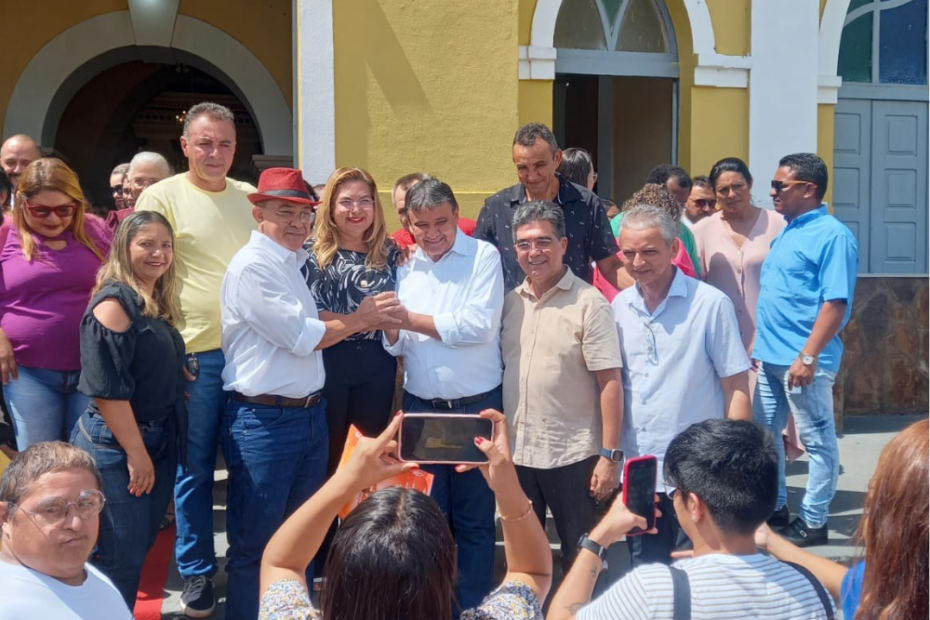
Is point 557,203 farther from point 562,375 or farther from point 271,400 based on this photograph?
point 271,400

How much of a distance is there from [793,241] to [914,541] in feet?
10.7

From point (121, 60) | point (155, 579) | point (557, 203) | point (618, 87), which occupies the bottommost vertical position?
point (155, 579)

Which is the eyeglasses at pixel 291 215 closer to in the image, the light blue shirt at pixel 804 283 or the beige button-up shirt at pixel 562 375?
the beige button-up shirt at pixel 562 375

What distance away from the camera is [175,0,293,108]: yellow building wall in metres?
9.71

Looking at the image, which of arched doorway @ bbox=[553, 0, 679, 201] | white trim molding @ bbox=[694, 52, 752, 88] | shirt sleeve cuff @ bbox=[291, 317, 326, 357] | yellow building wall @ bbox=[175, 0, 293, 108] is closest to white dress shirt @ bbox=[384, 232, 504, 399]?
shirt sleeve cuff @ bbox=[291, 317, 326, 357]

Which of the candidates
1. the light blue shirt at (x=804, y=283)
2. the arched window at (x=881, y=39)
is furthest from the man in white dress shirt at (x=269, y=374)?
the arched window at (x=881, y=39)

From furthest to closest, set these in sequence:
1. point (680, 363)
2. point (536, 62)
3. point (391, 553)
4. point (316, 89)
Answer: point (536, 62) < point (316, 89) < point (680, 363) < point (391, 553)

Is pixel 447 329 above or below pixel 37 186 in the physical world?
below

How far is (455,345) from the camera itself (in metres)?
3.81

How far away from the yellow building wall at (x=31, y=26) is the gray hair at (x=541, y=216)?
23.8 feet

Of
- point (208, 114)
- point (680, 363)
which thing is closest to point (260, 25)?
point (208, 114)

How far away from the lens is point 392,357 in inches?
163

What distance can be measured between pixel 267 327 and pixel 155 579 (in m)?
1.70

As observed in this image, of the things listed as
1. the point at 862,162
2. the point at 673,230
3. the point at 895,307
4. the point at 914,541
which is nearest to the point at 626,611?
the point at 914,541
